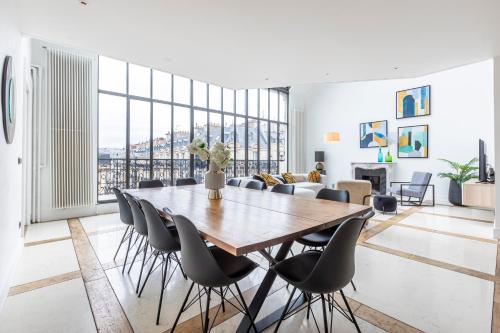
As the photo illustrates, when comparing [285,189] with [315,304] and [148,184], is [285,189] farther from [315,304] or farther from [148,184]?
[148,184]

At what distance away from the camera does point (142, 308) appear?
1.87 metres

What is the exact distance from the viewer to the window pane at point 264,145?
27.5 feet

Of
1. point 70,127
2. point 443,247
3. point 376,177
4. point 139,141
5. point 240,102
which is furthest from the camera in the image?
point 240,102

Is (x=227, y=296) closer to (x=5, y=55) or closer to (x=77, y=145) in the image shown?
(x=5, y=55)

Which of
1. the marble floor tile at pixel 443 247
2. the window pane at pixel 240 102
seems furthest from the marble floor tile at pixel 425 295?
the window pane at pixel 240 102

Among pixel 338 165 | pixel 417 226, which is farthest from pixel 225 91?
pixel 417 226

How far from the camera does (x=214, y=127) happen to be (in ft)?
22.8

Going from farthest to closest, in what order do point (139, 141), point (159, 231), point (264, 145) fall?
point (264, 145), point (139, 141), point (159, 231)

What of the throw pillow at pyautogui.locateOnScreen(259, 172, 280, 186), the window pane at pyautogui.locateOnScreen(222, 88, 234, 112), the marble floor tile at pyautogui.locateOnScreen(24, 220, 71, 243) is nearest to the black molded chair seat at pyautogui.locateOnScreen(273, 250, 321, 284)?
the marble floor tile at pyautogui.locateOnScreen(24, 220, 71, 243)

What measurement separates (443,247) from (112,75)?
652 cm

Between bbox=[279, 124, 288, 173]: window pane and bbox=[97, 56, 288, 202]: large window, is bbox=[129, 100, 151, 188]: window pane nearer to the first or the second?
bbox=[97, 56, 288, 202]: large window

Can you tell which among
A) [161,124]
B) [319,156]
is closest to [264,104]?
[319,156]

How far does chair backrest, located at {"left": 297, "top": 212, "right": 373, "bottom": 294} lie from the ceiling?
207 centimetres

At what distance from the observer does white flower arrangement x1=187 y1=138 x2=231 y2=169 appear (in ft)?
7.88
